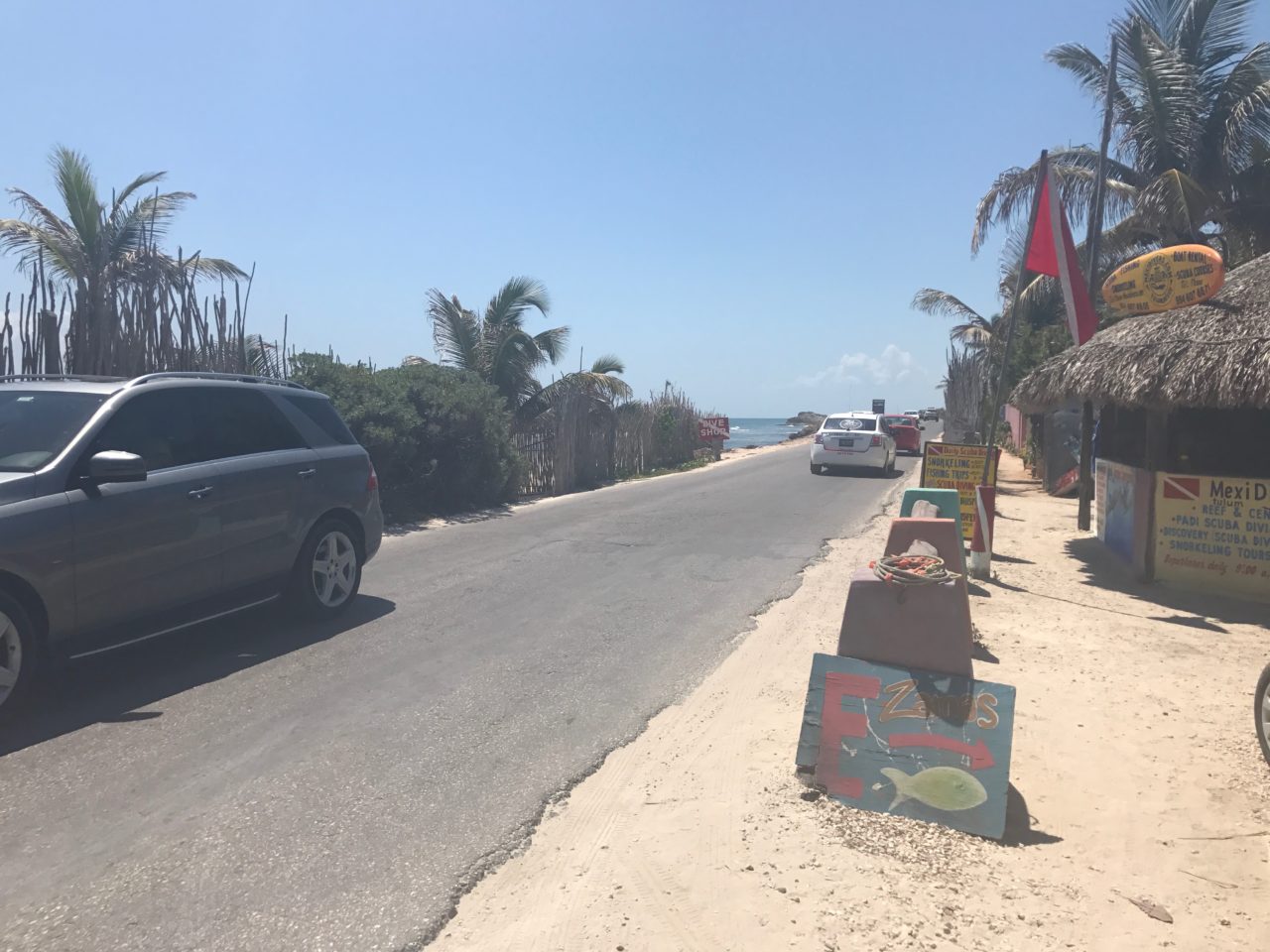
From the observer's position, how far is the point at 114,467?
4.96 meters

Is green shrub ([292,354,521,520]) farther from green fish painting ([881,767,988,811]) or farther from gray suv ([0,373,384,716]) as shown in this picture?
green fish painting ([881,767,988,811])

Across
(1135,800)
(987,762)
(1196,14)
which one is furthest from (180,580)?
(1196,14)

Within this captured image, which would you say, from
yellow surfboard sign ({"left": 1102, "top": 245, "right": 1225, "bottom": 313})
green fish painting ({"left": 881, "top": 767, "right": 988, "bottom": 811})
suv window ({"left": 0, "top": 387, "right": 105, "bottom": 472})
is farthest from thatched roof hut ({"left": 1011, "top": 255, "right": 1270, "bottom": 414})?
suv window ({"left": 0, "top": 387, "right": 105, "bottom": 472})

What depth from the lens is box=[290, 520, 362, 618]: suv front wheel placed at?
6.59 m

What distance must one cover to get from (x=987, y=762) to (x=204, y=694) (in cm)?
426

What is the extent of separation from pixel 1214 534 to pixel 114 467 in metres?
9.43

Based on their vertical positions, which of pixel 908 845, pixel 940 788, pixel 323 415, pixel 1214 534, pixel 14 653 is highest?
pixel 323 415

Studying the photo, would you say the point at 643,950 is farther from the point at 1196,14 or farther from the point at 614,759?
the point at 1196,14

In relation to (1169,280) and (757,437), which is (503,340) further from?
(757,437)

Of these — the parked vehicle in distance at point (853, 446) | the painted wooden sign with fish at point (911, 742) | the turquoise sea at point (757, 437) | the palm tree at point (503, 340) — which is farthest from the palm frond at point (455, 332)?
the turquoise sea at point (757, 437)

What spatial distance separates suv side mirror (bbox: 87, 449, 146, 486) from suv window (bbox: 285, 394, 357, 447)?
1915mm

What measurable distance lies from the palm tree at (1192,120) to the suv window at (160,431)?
57.0 ft

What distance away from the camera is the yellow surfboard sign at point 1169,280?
8.40m

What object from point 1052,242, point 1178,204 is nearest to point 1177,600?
point 1052,242
